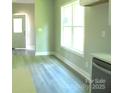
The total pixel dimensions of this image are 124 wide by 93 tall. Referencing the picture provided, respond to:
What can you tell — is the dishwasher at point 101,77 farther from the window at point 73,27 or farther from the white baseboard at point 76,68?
the window at point 73,27

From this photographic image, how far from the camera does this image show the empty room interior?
3.13 meters

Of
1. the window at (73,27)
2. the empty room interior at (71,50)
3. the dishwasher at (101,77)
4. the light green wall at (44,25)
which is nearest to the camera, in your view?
the dishwasher at (101,77)

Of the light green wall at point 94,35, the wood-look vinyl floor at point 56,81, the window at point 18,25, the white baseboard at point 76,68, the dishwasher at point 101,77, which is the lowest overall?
the wood-look vinyl floor at point 56,81

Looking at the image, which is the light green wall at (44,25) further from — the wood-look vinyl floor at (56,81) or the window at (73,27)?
the wood-look vinyl floor at (56,81)

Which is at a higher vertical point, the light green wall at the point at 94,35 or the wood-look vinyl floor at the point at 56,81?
the light green wall at the point at 94,35

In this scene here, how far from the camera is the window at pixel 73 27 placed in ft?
20.2

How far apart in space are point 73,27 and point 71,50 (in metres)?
0.78

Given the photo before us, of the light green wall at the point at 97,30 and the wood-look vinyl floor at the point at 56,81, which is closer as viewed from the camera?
the light green wall at the point at 97,30

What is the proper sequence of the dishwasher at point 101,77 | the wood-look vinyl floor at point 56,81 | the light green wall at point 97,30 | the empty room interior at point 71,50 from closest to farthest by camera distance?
the dishwasher at point 101,77, the empty room interior at point 71,50, the light green wall at point 97,30, the wood-look vinyl floor at point 56,81

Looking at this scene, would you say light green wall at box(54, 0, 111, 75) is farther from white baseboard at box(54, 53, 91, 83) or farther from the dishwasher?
the dishwasher

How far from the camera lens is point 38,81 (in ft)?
16.3

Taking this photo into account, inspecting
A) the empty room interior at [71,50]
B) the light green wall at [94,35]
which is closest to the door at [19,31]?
the empty room interior at [71,50]
